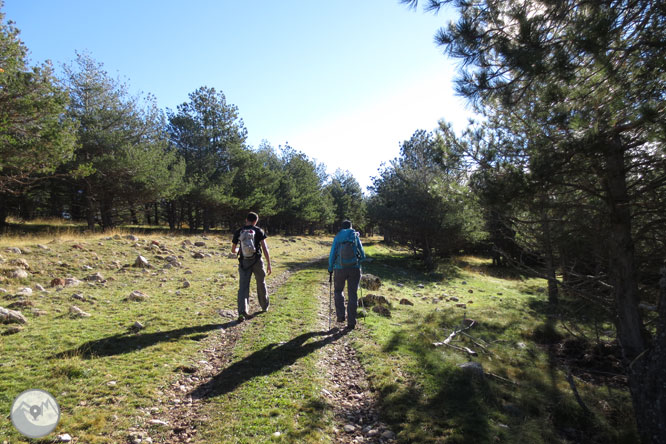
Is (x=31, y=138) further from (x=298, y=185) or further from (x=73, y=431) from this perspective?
(x=298, y=185)

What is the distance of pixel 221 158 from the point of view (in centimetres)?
3247

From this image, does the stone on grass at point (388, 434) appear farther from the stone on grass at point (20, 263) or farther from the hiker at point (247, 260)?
the stone on grass at point (20, 263)

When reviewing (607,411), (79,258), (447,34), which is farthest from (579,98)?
(79,258)

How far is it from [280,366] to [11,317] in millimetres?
5644

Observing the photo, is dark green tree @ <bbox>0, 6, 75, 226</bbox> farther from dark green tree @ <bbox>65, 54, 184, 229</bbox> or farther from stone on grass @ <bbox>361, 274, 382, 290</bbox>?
stone on grass @ <bbox>361, 274, 382, 290</bbox>

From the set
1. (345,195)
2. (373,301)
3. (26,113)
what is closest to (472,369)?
(373,301)

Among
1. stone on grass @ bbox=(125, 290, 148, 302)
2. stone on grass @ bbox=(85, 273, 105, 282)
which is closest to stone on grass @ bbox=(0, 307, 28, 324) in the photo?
stone on grass @ bbox=(125, 290, 148, 302)

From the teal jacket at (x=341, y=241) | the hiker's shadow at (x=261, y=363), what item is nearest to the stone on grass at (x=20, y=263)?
the hiker's shadow at (x=261, y=363)

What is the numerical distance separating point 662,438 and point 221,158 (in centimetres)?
3413

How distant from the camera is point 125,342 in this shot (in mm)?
5875

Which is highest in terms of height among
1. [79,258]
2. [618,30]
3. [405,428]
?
[618,30]

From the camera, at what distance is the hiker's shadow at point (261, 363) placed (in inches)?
183

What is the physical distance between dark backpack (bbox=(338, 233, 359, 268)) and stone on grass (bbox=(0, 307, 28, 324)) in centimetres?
674

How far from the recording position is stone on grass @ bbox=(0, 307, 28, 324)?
20.0 feet
